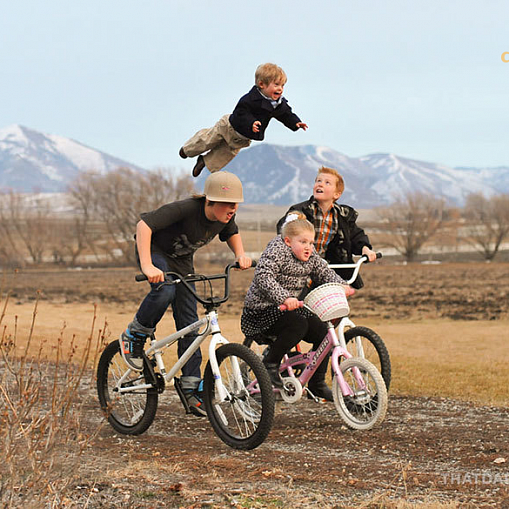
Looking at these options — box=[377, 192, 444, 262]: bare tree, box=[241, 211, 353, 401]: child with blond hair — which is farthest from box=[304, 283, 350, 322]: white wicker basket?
box=[377, 192, 444, 262]: bare tree

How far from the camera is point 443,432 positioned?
568 centimetres

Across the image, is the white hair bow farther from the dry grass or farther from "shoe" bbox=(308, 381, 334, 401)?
the dry grass

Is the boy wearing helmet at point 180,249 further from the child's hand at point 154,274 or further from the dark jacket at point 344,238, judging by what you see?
the dark jacket at point 344,238

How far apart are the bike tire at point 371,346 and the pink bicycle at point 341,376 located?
0.21 metres

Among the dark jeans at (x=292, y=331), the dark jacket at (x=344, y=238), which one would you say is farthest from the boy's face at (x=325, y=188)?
the dark jeans at (x=292, y=331)

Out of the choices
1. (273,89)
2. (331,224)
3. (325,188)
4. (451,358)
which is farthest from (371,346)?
(451,358)

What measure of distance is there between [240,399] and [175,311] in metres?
1.02

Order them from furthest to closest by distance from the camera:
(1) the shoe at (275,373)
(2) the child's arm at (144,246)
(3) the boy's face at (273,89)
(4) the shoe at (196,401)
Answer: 1. (1) the shoe at (275,373)
2. (3) the boy's face at (273,89)
3. (4) the shoe at (196,401)
4. (2) the child's arm at (144,246)

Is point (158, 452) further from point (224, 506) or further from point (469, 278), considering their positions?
point (469, 278)

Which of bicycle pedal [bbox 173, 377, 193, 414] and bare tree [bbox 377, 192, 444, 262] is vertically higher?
bicycle pedal [bbox 173, 377, 193, 414]

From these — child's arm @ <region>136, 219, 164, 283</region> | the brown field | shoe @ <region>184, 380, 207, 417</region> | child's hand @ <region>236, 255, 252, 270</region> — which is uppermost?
child's arm @ <region>136, 219, 164, 283</region>

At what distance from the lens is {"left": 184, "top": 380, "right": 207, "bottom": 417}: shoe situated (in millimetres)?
5352

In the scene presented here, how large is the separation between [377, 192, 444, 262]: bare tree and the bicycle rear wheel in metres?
57.8

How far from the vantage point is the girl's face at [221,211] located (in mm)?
5355
